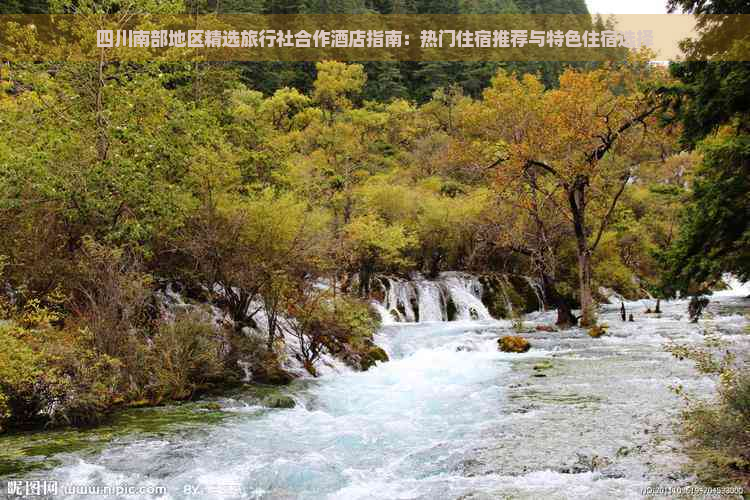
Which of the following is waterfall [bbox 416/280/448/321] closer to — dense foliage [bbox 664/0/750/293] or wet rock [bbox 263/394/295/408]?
wet rock [bbox 263/394/295/408]

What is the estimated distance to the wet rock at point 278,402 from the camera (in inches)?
470

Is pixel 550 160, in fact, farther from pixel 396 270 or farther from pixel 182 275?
pixel 182 275

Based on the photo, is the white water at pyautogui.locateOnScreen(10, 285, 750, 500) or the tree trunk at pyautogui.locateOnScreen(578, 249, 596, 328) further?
the tree trunk at pyautogui.locateOnScreen(578, 249, 596, 328)

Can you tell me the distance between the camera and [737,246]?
7.84 metres

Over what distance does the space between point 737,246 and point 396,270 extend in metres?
23.2

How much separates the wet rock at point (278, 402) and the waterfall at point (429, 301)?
13841 millimetres

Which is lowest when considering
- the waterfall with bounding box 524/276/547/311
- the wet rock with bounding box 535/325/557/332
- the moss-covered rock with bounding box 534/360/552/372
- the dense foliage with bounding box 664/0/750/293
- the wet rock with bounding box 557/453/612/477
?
the wet rock with bounding box 557/453/612/477

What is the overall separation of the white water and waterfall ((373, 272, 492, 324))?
10910 mm

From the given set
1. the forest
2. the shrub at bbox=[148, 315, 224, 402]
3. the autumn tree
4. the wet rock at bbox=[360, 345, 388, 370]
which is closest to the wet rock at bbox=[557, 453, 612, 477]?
the forest

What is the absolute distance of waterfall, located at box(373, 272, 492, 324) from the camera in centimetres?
2706

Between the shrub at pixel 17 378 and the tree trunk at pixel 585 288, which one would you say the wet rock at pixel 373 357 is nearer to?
the shrub at pixel 17 378

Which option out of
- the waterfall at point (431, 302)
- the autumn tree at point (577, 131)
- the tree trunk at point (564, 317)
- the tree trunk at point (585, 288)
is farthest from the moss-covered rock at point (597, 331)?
the waterfall at point (431, 302)

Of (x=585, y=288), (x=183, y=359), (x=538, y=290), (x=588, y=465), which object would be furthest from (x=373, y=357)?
(x=538, y=290)

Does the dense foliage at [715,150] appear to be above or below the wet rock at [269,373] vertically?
above
